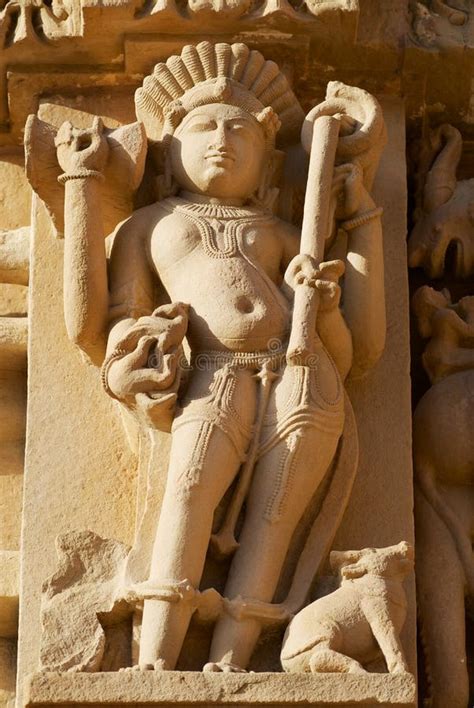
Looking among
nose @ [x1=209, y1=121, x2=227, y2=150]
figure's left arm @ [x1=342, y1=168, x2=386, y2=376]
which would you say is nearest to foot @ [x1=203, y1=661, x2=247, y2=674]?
figure's left arm @ [x1=342, y1=168, x2=386, y2=376]

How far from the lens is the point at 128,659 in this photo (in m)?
6.68

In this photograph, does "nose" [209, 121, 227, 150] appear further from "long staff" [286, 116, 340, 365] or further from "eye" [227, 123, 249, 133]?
"long staff" [286, 116, 340, 365]

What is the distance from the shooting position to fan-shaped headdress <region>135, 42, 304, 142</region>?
739 cm

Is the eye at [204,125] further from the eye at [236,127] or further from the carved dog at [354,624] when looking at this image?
the carved dog at [354,624]

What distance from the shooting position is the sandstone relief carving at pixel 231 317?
6703 millimetres

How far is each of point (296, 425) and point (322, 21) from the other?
1.58 metres

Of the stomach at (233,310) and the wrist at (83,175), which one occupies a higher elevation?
the wrist at (83,175)

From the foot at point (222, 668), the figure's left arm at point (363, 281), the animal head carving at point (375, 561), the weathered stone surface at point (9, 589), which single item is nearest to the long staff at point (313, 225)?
the figure's left arm at point (363, 281)

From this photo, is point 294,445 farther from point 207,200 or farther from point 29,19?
point 29,19

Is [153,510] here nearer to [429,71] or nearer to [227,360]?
[227,360]

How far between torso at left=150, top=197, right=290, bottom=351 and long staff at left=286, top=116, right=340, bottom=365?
13 cm

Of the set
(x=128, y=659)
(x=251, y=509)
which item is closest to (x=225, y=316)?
(x=251, y=509)

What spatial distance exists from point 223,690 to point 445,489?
1.35m

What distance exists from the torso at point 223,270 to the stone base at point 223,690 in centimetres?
114
